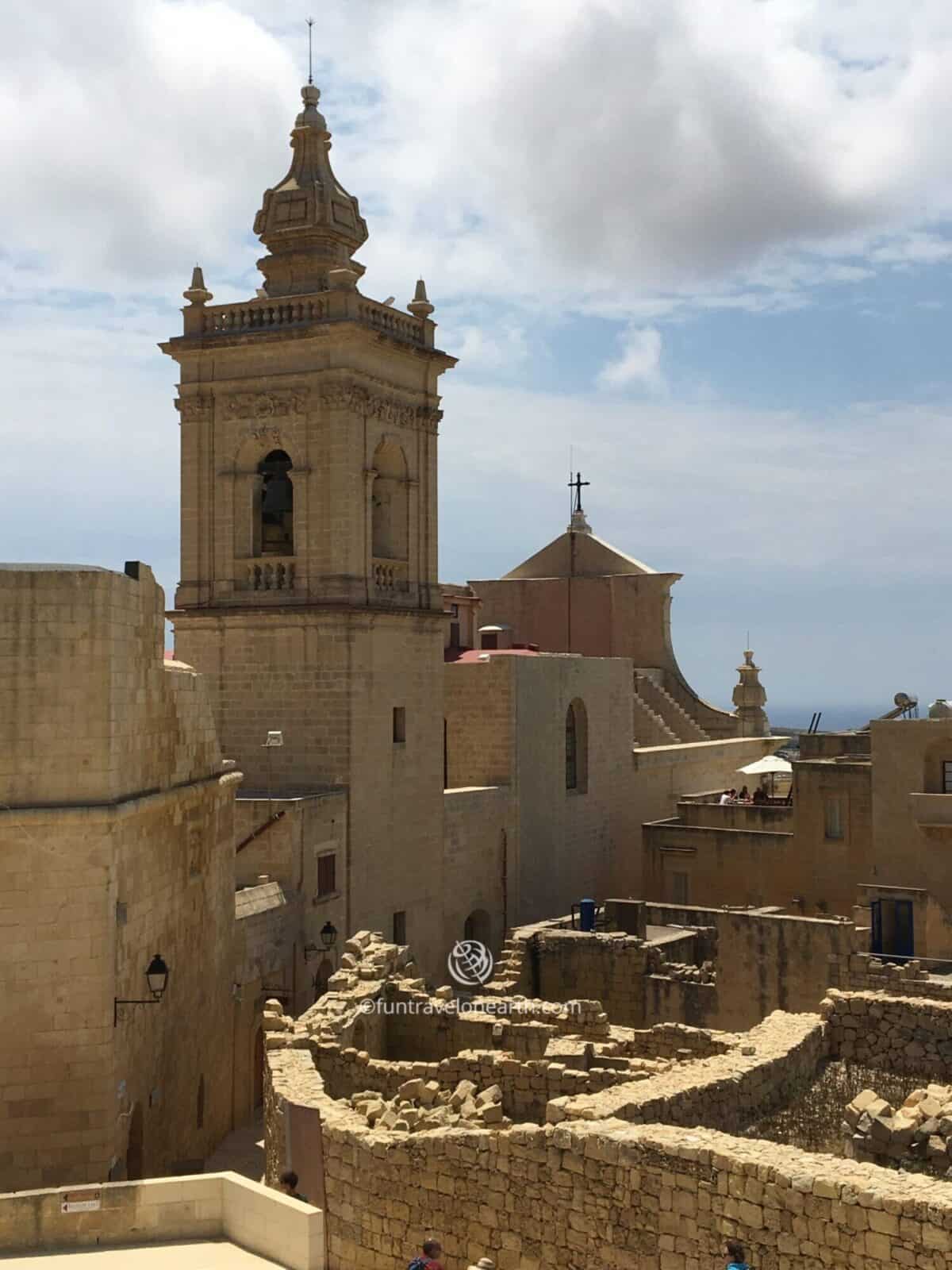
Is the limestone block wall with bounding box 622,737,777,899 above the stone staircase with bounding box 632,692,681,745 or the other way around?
the other way around

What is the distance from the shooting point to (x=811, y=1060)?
13.5m

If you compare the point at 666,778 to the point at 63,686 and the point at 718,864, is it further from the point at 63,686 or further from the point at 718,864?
the point at 63,686

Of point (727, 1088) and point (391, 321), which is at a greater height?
point (391, 321)

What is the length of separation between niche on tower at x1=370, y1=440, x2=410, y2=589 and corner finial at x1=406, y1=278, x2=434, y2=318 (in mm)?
2898

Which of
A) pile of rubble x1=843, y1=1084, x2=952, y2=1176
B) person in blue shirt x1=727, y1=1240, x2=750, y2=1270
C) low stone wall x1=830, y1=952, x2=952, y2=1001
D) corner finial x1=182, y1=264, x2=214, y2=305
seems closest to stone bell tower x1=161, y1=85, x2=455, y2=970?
corner finial x1=182, y1=264, x2=214, y2=305

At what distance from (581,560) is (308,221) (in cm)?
1720

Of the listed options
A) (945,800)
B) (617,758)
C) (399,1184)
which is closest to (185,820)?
(399,1184)

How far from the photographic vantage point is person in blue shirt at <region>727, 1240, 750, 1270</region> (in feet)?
28.8

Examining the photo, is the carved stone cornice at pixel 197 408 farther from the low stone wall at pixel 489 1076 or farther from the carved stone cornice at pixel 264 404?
the low stone wall at pixel 489 1076

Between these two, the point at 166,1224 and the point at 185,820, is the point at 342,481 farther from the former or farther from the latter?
the point at 166,1224

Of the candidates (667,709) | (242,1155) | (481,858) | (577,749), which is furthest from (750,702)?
(242,1155)

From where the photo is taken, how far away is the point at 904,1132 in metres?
Result: 11.2

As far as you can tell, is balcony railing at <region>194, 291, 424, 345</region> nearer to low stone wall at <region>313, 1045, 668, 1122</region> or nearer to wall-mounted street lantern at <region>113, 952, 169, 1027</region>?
wall-mounted street lantern at <region>113, 952, 169, 1027</region>

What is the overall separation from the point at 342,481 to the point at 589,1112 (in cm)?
1723
